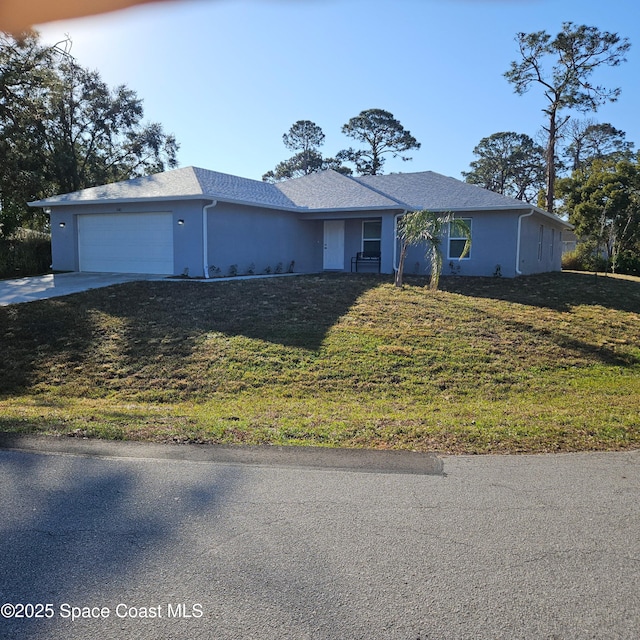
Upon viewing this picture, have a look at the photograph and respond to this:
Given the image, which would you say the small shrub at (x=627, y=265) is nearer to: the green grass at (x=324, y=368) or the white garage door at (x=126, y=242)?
the green grass at (x=324, y=368)

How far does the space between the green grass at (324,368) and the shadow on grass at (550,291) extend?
429 millimetres

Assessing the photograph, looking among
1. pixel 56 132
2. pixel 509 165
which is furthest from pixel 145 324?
pixel 509 165

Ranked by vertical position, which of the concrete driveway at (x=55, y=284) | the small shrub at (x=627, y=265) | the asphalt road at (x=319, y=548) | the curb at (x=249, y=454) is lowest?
the curb at (x=249, y=454)

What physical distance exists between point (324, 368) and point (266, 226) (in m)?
11.4

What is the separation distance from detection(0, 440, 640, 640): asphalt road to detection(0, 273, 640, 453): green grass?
3.00 feet

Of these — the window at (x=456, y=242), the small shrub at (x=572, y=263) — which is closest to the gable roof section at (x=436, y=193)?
the window at (x=456, y=242)

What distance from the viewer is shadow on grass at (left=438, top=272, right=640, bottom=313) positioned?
14320 millimetres

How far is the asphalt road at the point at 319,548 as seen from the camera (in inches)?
98.5

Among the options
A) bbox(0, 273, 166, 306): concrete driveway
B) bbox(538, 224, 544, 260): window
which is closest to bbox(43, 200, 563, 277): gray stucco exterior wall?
bbox(538, 224, 544, 260): window

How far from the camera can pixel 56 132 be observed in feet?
95.3

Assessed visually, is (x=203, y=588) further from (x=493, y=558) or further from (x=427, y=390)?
(x=427, y=390)

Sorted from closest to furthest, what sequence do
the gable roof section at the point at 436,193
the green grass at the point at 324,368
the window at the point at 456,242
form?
the green grass at the point at 324,368 < the gable roof section at the point at 436,193 < the window at the point at 456,242

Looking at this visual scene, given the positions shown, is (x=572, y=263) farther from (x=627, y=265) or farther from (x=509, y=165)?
(x=509, y=165)

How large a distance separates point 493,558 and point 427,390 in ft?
15.6
